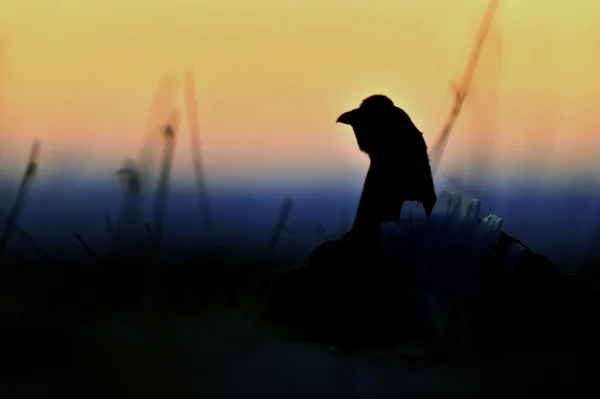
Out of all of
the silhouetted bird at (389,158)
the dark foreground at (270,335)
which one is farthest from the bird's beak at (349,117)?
the dark foreground at (270,335)

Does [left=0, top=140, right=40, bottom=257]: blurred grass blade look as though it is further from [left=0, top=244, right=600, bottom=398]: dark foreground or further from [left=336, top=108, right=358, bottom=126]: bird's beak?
[left=336, top=108, right=358, bottom=126]: bird's beak

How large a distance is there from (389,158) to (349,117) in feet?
0.27

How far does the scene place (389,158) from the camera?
0.92 metres

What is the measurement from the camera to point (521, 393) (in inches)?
21.0

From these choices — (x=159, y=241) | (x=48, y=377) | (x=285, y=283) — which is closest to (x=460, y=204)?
(x=285, y=283)

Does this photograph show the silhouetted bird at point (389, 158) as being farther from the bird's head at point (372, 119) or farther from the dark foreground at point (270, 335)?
the dark foreground at point (270, 335)

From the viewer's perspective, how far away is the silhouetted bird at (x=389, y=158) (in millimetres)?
864

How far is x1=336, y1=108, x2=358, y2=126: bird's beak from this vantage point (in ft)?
2.98

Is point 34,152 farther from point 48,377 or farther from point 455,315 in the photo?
point 455,315

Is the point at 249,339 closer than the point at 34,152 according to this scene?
Yes

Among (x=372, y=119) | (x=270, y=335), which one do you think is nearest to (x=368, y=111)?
(x=372, y=119)

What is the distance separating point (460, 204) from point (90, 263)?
41cm

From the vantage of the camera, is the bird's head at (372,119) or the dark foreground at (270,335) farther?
the bird's head at (372,119)

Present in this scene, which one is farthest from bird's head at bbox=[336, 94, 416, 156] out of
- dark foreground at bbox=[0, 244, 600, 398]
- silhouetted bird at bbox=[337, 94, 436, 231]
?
dark foreground at bbox=[0, 244, 600, 398]
